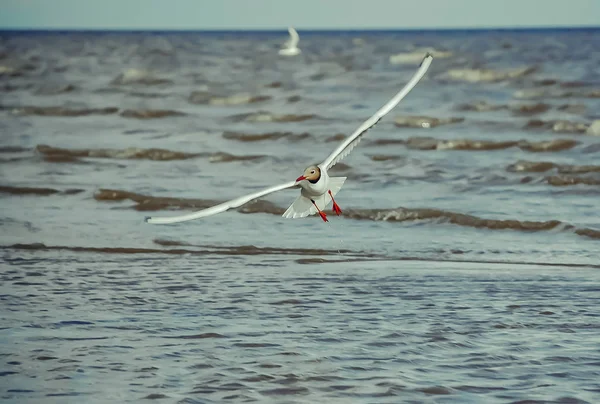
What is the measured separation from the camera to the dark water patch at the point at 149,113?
96.0 ft

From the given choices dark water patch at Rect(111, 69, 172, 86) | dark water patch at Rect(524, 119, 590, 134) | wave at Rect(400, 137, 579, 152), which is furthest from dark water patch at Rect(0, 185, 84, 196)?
dark water patch at Rect(111, 69, 172, 86)

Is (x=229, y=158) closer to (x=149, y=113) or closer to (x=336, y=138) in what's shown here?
(x=336, y=138)

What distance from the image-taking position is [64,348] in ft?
27.8

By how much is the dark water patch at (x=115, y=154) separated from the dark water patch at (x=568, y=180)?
268 inches

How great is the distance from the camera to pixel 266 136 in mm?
24188

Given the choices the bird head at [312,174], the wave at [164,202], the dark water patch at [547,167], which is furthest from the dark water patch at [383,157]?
Answer: the bird head at [312,174]

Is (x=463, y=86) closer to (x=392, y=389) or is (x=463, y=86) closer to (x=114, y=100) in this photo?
(x=114, y=100)

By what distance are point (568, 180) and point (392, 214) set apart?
11.9 ft

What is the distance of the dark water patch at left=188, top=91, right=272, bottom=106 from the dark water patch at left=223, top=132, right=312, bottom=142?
8.48m

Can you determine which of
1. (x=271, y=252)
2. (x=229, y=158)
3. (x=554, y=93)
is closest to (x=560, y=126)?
(x=229, y=158)

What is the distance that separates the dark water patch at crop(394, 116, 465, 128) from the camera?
25.0m

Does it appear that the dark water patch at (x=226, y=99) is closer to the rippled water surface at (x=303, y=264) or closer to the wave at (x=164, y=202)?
the rippled water surface at (x=303, y=264)

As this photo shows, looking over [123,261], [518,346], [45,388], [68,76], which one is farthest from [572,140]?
[68,76]

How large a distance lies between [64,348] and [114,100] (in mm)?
26298
